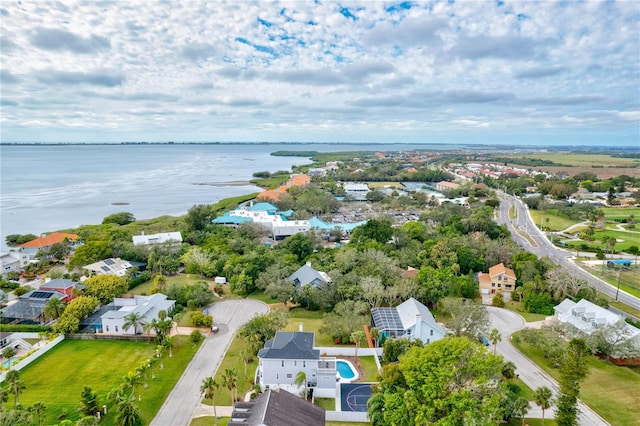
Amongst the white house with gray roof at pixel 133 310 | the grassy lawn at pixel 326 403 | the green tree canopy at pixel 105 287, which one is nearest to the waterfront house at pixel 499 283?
the grassy lawn at pixel 326 403

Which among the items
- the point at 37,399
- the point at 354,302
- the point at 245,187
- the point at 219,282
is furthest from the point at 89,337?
the point at 245,187

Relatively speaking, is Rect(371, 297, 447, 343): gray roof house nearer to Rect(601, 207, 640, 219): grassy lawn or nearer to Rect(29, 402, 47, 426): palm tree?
Rect(29, 402, 47, 426): palm tree

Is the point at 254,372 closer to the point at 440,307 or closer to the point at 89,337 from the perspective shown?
the point at 89,337

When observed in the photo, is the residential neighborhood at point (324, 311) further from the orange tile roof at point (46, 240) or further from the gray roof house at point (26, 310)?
the orange tile roof at point (46, 240)

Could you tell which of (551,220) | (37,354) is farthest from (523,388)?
(551,220)

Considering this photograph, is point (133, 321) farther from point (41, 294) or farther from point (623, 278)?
point (623, 278)

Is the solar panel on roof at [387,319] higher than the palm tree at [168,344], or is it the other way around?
the solar panel on roof at [387,319]

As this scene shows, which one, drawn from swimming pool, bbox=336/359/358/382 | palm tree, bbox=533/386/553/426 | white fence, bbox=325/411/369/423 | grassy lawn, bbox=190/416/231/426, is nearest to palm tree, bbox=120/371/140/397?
grassy lawn, bbox=190/416/231/426
